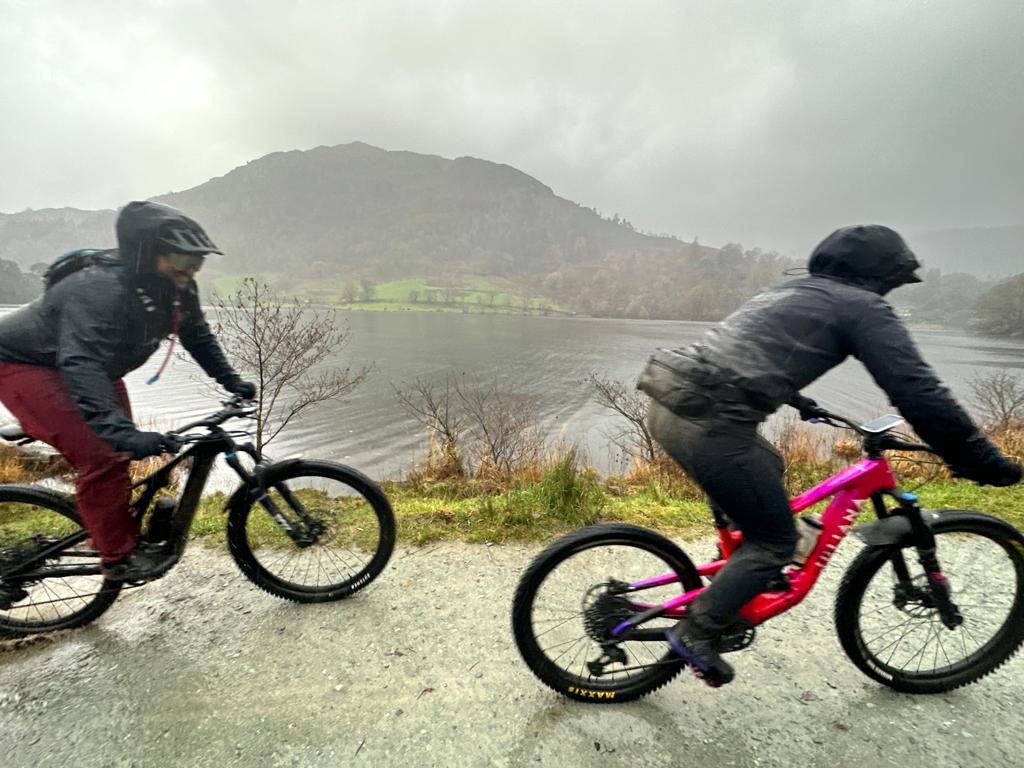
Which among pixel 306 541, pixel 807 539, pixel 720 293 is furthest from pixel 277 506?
pixel 720 293

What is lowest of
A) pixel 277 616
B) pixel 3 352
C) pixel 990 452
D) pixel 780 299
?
pixel 277 616

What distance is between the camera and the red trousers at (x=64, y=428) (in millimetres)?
2301

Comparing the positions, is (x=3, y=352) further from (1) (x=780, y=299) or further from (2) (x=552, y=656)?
(1) (x=780, y=299)

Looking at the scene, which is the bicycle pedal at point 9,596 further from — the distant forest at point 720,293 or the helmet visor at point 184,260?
the distant forest at point 720,293

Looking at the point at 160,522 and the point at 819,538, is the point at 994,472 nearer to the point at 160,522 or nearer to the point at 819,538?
the point at 819,538

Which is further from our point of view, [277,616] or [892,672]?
[277,616]

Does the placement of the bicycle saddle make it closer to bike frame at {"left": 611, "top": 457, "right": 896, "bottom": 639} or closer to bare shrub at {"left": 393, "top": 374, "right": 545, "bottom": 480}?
bike frame at {"left": 611, "top": 457, "right": 896, "bottom": 639}

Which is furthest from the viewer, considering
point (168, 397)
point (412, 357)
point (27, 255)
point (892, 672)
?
point (27, 255)

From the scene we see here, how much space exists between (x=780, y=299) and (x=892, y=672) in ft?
6.17

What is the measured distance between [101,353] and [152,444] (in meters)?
0.48

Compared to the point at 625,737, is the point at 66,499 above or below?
above

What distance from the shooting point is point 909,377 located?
1718 millimetres

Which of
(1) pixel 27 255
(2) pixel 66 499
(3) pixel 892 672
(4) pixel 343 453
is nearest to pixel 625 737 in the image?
(3) pixel 892 672

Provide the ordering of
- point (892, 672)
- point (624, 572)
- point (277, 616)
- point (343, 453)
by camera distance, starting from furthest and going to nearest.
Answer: point (343, 453)
point (277, 616)
point (624, 572)
point (892, 672)
